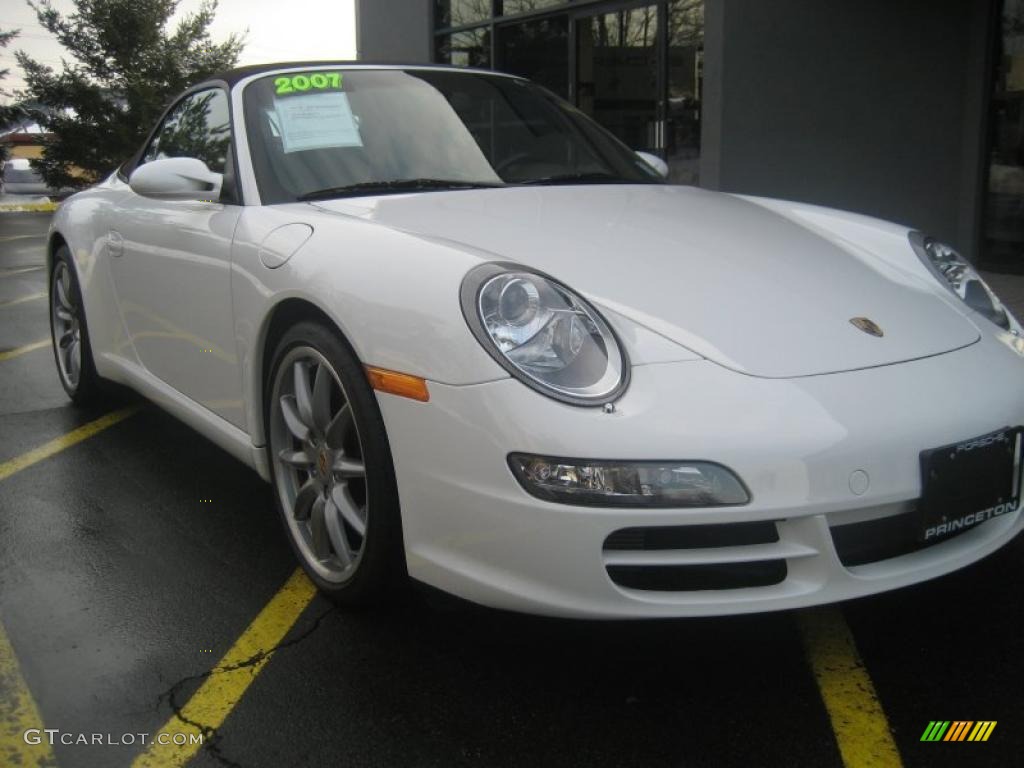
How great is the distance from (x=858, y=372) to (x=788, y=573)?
0.47 meters

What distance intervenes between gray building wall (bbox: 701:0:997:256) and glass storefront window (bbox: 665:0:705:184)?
2.19 ft

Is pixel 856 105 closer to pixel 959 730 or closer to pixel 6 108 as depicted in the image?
pixel 959 730

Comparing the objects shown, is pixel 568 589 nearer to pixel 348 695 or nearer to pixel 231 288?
pixel 348 695

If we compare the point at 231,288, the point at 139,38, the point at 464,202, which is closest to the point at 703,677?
the point at 464,202

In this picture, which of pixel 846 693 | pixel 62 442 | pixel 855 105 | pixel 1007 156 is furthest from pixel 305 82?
pixel 1007 156

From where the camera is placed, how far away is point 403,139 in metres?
3.44

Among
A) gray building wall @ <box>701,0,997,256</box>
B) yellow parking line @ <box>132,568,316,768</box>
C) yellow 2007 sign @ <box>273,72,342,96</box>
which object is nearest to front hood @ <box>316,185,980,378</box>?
yellow 2007 sign @ <box>273,72,342,96</box>

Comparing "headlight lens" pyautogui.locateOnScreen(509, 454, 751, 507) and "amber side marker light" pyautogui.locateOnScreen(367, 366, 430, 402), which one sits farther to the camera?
"amber side marker light" pyautogui.locateOnScreen(367, 366, 430, 402)

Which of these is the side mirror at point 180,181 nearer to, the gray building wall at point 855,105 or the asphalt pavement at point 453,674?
the asphalt pavement at point 453,674

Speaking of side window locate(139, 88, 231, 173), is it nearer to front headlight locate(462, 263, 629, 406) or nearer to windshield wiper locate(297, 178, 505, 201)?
windshield wiper locate(297, 178, 505, 201)

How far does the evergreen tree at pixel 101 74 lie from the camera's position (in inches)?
1167

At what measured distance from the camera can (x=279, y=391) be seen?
293cm

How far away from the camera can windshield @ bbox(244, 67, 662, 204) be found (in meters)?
3.28

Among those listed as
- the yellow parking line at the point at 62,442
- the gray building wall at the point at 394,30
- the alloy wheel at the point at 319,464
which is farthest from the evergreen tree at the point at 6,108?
the alloy wheel at the point at 319,464
